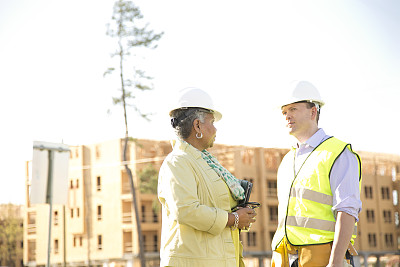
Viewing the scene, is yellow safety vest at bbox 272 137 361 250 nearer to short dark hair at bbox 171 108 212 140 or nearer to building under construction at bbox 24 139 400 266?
short dark hair at bbox 171 108 212 140

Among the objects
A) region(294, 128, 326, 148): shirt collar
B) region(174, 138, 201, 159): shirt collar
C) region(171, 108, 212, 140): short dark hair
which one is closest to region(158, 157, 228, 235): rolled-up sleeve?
region(174, 138, 201, 159): shirt collar

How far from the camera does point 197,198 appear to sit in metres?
3.77

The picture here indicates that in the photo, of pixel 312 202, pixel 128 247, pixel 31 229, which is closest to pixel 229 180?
pixel 312 202

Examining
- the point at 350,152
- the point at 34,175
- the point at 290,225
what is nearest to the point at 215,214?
the point at 290,225

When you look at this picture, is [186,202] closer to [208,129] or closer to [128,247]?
[208,129]

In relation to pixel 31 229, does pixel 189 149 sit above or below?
above

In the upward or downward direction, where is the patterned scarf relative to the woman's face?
downward

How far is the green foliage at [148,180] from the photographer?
152ft

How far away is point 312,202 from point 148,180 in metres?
43.3

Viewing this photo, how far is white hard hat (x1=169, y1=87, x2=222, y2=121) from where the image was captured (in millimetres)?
3994

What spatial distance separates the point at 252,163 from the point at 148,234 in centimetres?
1069

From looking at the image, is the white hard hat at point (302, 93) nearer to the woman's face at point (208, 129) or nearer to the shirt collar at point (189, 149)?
the woman's face at point (208, 129)

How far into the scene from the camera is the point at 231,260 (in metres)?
3.86

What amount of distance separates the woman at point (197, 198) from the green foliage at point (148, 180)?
4232 centimetres
